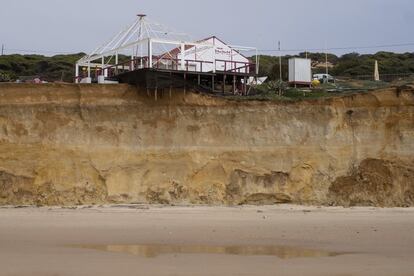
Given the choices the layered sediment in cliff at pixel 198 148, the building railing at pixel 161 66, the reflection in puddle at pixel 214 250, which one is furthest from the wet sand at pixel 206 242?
the building railing at pixel 161 66

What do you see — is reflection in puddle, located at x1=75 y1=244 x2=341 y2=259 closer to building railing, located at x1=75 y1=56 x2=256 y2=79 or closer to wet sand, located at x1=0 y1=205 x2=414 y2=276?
wet sand, located at x1=0 y1=205 x2=414 y2=276

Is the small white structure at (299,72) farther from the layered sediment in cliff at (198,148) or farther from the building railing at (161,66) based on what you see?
the layered sediment in cliff at (198,148)

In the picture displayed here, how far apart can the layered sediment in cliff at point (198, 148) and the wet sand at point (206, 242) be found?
1.90 m

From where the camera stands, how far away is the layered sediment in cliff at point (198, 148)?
68.9 ft

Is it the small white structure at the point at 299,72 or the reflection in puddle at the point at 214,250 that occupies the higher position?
the small white structure at the point at 299,72

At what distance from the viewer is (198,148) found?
850 inches

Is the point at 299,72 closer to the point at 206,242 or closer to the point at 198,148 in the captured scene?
the point at 198,148

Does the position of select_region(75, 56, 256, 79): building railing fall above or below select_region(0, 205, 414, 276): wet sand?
above

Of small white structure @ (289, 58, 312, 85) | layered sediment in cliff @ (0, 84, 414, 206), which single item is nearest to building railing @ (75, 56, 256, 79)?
layered sediment in cliff @ (0, 84, 414, 206)

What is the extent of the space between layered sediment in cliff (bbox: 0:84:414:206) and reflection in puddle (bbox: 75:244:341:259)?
8825 millimetres

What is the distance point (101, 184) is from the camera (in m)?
21.5

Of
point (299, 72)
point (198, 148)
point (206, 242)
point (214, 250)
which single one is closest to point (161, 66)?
point (198, 148)

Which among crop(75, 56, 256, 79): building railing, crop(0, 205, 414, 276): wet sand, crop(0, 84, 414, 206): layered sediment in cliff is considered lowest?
crop(0, 205, 414, 276): wet sand

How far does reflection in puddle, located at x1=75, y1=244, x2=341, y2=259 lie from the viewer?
36.9 ft
